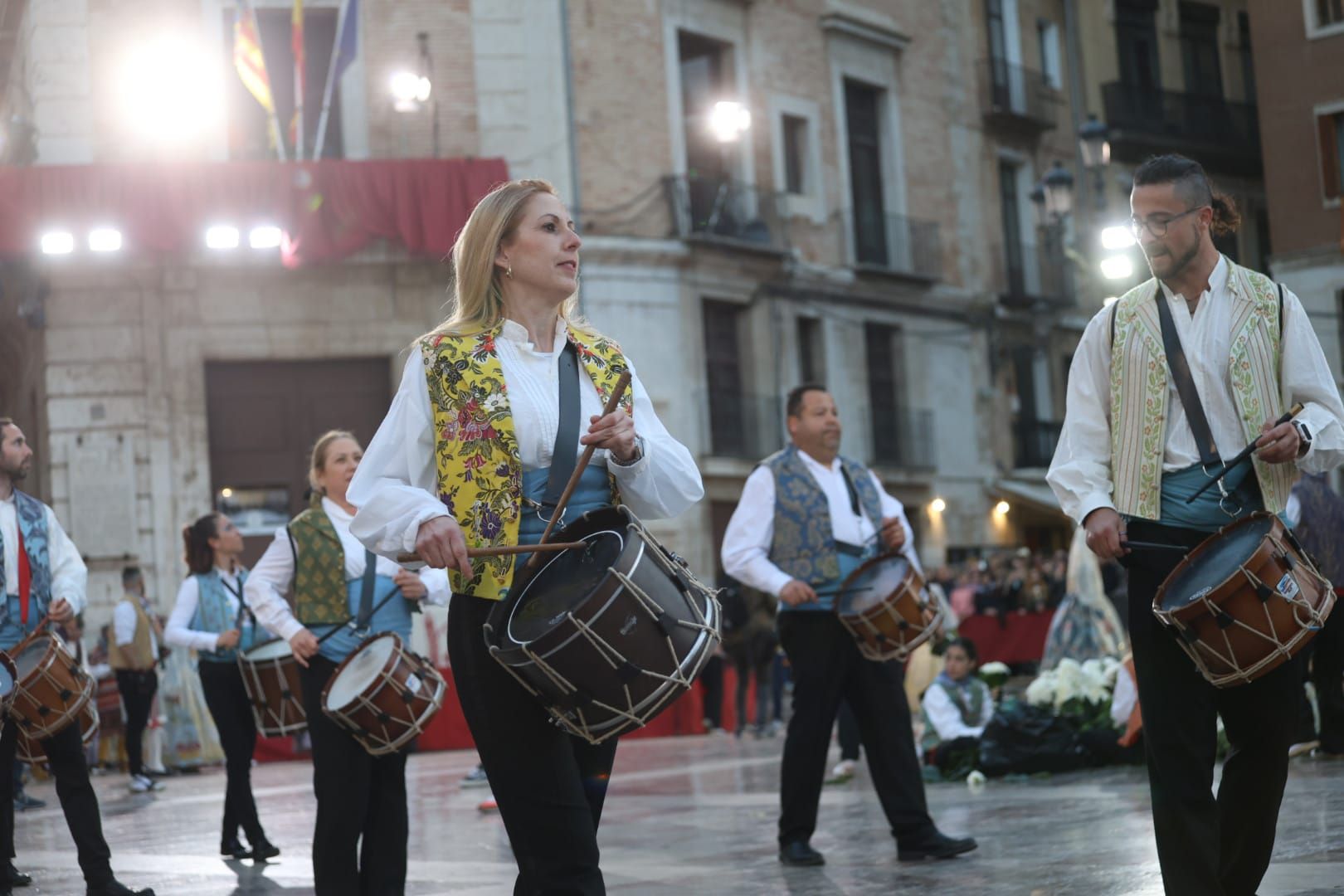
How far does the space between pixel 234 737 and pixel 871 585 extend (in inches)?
161

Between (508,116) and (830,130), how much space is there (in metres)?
7.46

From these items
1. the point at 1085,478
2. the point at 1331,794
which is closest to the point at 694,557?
the point at 1331,794

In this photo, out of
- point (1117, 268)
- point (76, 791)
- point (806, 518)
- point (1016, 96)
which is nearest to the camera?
point (76, 791)

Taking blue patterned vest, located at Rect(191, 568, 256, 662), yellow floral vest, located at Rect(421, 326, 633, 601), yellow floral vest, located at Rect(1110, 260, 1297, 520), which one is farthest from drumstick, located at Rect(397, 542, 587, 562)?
blue patterned vest, located at Rect(191, 568, 256, 662)

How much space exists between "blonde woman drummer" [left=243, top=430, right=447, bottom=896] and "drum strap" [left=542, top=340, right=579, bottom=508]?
2748mm

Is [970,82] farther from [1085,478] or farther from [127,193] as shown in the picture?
[1085,478]

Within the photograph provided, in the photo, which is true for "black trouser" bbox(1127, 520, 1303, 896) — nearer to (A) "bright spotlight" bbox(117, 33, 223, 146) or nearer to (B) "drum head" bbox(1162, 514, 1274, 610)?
(B) "drum head" bbox(1162, 514, 1274, 610)

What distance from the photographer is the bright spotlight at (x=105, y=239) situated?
23.2m

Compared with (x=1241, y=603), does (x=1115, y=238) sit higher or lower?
higher

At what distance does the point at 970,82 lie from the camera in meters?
35.2

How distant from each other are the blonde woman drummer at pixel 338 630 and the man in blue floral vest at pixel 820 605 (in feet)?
5.56

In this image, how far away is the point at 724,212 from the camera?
2906cm

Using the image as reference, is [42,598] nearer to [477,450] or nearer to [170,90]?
[477,450]

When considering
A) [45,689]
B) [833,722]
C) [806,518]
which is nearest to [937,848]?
[833,722]
